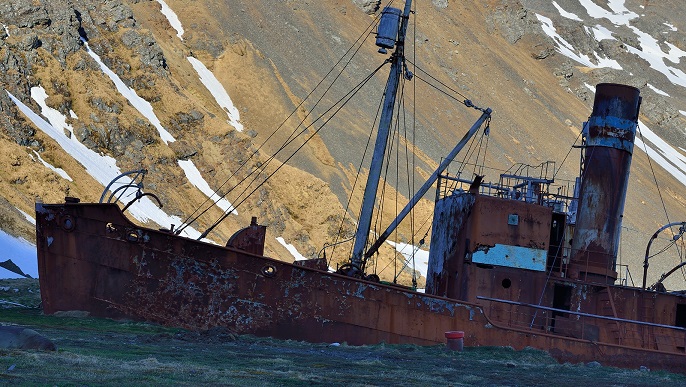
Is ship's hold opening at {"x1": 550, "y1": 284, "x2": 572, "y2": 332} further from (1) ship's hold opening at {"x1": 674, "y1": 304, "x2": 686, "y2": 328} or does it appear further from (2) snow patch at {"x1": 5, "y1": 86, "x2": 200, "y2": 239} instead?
(2) snow patch at {"x1": 5, "y1": 86, "x2": 200, "y2": 239}

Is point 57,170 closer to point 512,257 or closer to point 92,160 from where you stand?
point 92,160

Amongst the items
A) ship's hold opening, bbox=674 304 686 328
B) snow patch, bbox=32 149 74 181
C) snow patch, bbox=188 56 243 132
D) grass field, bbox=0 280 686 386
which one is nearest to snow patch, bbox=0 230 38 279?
snow patch, bbox=32 149 74 181

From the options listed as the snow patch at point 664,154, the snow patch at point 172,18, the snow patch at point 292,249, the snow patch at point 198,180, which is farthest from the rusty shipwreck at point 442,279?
the snow patch at point 664,154

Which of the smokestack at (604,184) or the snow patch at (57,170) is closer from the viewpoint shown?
the smokestack at (604,184)

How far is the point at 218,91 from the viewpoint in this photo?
84.1 m

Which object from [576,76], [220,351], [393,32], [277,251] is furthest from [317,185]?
[576,76]

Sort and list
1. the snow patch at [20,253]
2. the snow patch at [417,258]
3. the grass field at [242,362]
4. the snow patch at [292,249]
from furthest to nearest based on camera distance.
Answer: the snow patch at [417,258] < the snow patch at [292,249] < the snow patch at [20,253] < the grass field at [242,362]

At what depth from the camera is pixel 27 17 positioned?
67000 millimetres

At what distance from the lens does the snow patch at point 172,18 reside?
90.9 meters

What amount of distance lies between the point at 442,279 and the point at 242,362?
11.3 meters

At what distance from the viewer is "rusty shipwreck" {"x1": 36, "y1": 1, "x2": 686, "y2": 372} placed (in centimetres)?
2338

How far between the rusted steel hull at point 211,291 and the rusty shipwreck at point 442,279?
0.09ft

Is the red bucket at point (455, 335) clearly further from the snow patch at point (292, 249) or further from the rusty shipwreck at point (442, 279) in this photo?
the snow patch at point (292, 249)

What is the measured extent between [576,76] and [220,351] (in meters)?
119
